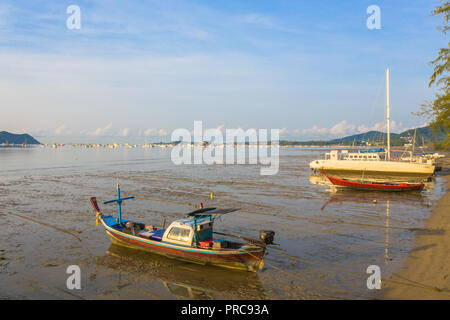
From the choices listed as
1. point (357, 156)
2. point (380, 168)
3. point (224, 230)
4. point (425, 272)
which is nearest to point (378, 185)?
point (380, 168)

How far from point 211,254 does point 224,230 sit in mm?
7722

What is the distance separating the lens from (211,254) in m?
16.0

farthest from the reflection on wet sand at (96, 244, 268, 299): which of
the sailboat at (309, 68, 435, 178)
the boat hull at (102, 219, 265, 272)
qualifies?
the sailboat at (309, 68, 435, 178)

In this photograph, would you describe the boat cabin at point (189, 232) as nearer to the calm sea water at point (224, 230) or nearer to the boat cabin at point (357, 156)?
the calm sea water at point (224, 230)

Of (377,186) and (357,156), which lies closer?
(377,186)

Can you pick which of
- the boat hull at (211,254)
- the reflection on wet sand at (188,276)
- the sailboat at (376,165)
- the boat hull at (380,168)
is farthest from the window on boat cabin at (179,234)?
the boat hull at (380,168)

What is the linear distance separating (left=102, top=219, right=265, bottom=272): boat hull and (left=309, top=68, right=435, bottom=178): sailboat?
44.3 meters

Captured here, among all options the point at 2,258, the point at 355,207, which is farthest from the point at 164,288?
the point at 355,207

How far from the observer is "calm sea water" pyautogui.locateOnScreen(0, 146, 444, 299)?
14.4 meters

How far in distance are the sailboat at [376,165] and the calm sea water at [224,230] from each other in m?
14.6

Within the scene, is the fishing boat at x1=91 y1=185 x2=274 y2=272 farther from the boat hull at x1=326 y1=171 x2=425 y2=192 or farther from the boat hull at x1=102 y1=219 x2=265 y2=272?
the boat hull at x1=326 y1=171 x2=425 y2=192

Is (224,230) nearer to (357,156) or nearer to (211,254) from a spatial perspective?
(211,254)

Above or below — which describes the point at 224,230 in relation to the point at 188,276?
above
